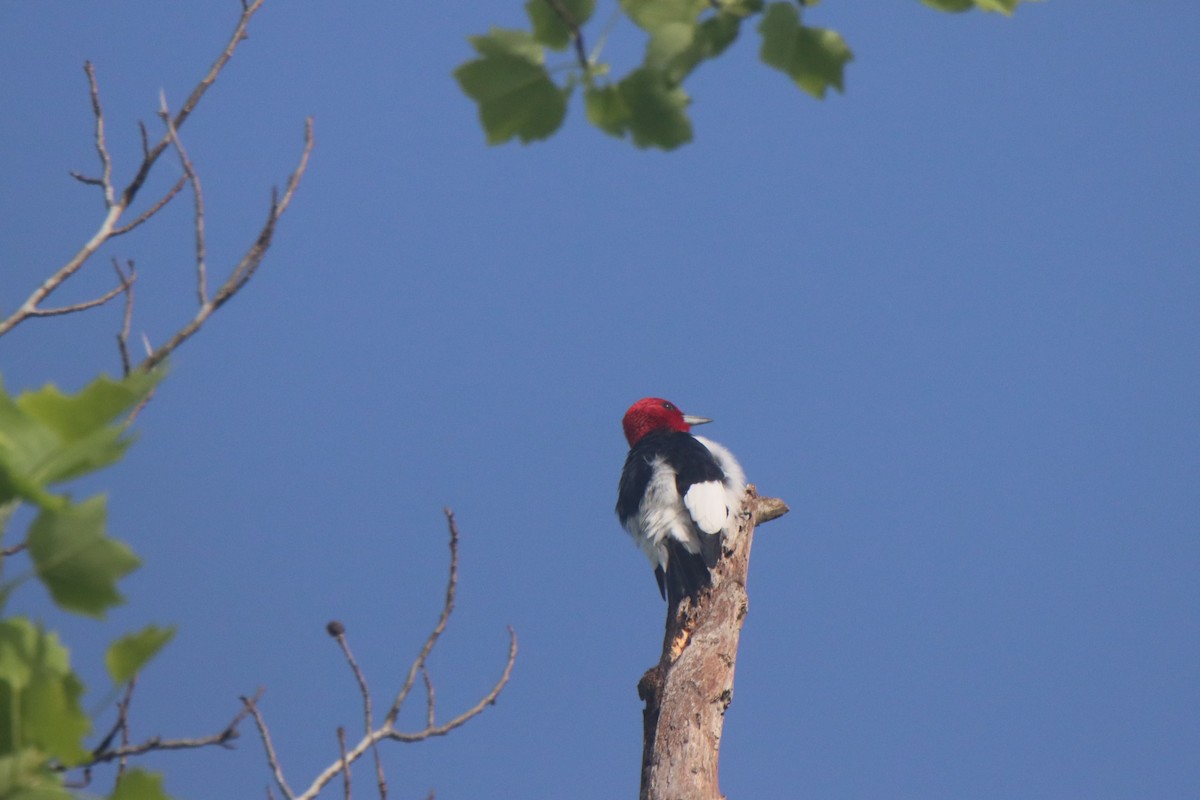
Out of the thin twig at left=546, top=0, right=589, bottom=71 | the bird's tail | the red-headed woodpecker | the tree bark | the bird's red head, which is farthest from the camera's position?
the bird's red head

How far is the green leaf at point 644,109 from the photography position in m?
1.16

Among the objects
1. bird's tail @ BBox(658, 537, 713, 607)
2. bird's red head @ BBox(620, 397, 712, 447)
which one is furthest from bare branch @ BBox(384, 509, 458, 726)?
bird's red head @ BBox(620, 397, 712, 447)

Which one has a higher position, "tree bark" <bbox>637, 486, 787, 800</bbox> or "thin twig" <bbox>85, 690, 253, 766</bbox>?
"tree bark" <bbox>637, 486, 787, 800</bbox>

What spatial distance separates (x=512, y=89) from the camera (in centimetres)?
113

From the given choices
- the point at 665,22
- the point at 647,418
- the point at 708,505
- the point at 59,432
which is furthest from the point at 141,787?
the point at 647,418

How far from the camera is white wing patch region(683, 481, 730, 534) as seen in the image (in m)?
5.57

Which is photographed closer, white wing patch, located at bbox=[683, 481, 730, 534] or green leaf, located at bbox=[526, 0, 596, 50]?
green leaf, located at bbox=[526, 0, 596, 50]

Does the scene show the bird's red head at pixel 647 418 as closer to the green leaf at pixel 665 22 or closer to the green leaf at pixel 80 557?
the green leaf at pixel 665 22

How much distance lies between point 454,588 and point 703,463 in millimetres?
4495

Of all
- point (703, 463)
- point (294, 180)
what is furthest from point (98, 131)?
point (703, 463)

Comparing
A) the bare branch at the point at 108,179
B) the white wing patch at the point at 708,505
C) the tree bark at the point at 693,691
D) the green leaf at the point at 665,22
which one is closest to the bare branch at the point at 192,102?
the bare branch at the point at 108,179

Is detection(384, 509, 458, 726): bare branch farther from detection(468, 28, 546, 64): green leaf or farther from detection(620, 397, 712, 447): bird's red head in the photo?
detection(620, 397, 712, 447): bird's red head

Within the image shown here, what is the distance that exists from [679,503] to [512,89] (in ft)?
16.6

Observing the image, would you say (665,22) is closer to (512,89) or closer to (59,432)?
(512,89)
